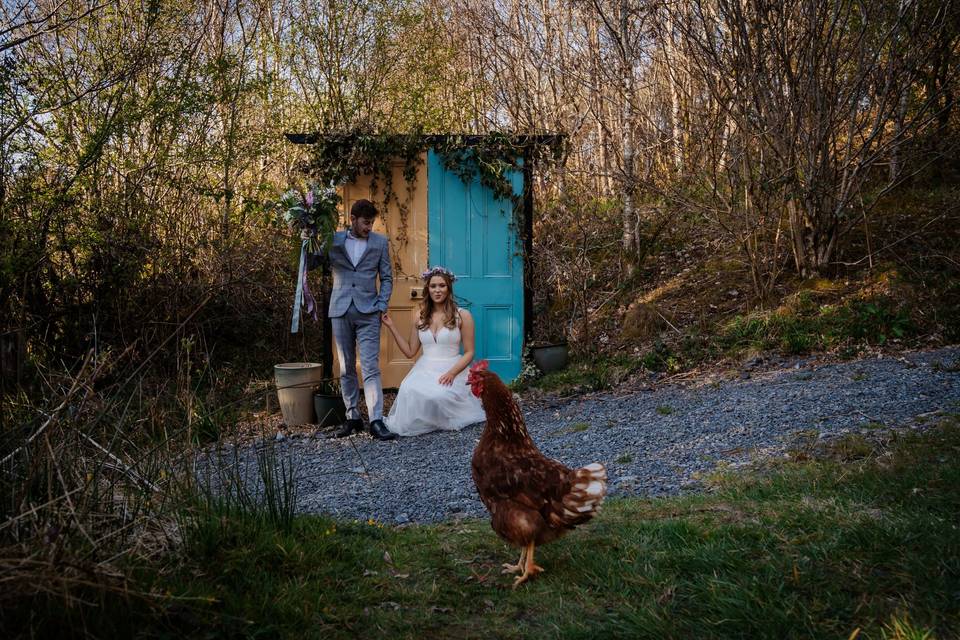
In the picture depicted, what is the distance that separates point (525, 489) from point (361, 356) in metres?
4.68

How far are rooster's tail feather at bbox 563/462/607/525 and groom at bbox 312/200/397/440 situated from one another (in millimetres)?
4626

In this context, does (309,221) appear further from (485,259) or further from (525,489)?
(525,489)

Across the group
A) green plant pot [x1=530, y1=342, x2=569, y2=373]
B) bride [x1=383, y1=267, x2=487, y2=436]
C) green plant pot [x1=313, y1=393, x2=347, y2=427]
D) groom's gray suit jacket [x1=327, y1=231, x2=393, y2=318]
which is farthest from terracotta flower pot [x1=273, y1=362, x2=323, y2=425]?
green plant pot [x1=530, y1=342, x2=569, y2=373]

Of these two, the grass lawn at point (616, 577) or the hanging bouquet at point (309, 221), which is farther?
the hanging bouquet at point (309, 221)

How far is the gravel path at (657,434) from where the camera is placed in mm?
5117

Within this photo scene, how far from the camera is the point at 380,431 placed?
24.9ft

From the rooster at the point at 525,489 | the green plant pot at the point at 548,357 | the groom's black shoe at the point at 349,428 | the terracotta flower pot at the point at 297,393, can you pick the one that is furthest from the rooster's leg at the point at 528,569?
the green plant pot at the point at 548,357

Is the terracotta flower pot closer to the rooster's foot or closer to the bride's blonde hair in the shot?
the bride's blonde hair

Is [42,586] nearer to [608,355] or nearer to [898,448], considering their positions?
[898,448]

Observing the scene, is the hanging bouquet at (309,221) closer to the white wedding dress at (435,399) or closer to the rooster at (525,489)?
the white wedding dress at (435,399)

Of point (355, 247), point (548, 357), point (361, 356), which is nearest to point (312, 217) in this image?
point (355, 247)

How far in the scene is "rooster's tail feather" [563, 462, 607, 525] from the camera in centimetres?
329

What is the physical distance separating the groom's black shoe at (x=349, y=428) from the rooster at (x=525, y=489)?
14.2 feet

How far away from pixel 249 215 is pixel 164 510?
25.6ft
